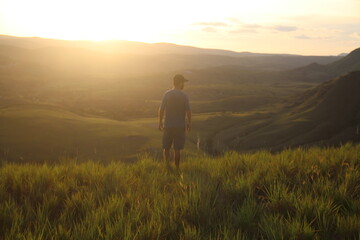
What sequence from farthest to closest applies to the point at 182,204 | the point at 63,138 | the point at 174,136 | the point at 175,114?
1. the point at 63,138
2. the point at 174,136
3. the point at 175,114
4. the point at 182,204

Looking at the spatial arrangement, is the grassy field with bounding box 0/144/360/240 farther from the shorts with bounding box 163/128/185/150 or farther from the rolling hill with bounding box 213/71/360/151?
the rolling hill with bounding box 213/71/360/151

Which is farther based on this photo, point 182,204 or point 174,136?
point 174,136

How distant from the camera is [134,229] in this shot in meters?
4.18

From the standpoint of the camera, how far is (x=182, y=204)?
4734 millimetres

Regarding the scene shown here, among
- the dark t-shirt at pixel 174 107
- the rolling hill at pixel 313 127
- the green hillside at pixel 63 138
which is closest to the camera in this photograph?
the dark t-shirt at pixel 174 107

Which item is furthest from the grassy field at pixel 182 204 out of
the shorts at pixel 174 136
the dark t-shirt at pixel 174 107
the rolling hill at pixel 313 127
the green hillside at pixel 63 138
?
the rolling hill at pixel 313 127

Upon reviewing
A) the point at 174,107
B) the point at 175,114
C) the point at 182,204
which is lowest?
the point at 182,204

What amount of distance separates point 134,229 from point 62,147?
38.1 metres

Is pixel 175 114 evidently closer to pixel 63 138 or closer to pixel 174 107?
pixel 174 107

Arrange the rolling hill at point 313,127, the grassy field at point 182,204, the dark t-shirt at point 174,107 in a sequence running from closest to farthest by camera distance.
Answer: the grassy field at point 182,204, the dark t-shirt at point 174,107, the rolling hill at point 313,127

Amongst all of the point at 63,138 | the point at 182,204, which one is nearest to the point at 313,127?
the point at 63,138

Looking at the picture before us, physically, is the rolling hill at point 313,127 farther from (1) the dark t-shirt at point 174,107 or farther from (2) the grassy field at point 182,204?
(2) the grassy field at point 182,204

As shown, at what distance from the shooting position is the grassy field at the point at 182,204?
405cm

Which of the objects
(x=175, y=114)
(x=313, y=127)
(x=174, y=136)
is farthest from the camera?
(x=313, y=127)
